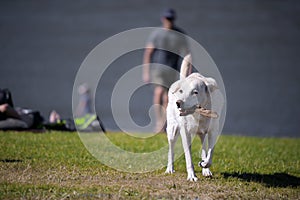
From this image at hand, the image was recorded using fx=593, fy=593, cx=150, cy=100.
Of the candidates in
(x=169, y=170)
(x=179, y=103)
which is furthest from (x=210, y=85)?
(x=169, y=170)

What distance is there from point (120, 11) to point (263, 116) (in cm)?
518

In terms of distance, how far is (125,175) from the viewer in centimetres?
621

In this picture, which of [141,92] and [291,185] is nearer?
[291,185]

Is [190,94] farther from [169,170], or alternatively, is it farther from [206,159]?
[169,170]

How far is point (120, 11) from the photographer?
17562mm

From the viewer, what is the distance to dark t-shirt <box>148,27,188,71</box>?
10.2m

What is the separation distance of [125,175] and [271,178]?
1.70 metres

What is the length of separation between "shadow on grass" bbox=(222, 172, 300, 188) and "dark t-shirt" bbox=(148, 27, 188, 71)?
371 cm

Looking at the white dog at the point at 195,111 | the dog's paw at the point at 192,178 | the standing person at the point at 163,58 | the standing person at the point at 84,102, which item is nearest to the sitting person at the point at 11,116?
the standing person at the point at 163,58

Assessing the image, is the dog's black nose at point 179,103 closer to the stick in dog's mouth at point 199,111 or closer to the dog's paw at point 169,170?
the stick in dog's mouth at point 199,111

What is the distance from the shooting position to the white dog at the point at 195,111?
5.88 meters

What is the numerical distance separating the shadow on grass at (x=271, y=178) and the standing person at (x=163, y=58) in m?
3.85

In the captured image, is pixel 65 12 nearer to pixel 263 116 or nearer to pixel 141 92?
pixel 141 92

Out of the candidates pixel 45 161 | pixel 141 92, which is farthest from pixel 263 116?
pixel 45 161
